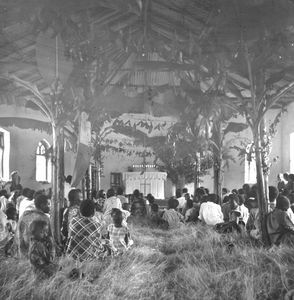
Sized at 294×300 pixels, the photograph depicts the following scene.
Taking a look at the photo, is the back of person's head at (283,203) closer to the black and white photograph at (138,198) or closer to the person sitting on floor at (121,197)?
the black and white photograph at (138,198)

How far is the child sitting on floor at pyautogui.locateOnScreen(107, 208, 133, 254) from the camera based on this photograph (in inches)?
254

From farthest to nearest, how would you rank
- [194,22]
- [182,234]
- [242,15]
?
1. [194,22]
2. [182,234]
3. [242,15]

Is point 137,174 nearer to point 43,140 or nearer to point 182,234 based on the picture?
point 43,140

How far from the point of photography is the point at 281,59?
752 cm

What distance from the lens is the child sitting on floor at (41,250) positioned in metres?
4.52

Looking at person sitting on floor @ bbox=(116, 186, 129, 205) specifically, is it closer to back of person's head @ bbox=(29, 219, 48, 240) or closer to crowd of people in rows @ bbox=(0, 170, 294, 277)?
crowd of people in rows @ bbox=(0, 170, 294, 277)

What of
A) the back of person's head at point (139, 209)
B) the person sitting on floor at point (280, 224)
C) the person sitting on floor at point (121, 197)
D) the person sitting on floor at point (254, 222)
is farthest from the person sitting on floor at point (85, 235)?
the back of person's head at point (139, 209)

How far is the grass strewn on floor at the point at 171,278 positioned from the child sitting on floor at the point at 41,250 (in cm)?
10

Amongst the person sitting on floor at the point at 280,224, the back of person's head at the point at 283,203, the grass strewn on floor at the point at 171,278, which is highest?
the back of person's head at the point at 283,203

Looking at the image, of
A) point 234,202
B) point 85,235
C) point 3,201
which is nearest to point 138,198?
point 234,202

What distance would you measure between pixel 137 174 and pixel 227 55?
466 inches

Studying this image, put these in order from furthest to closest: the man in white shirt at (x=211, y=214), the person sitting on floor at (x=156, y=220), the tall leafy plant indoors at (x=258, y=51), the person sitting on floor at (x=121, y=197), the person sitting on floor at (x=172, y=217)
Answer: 1. the person sitting on floor at (x=121, y=197)
2. the person sitting on floor at (x=156, y=220)
3. the person sitting on floor at (x=172, y=217)
4. the man in white shirt at (x=211, y=214)
5. the tall leafy plant indoors at (x=258, y=51)

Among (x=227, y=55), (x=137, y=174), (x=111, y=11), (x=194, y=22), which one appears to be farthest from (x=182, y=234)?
(x=137, y=174)

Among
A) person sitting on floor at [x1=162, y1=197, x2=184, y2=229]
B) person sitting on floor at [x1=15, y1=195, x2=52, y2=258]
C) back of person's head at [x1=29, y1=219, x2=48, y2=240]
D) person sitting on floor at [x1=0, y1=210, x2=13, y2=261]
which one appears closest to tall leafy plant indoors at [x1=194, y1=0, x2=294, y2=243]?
person sitting on floor at [x1=162, y1=197, x2=184, y2=229]
